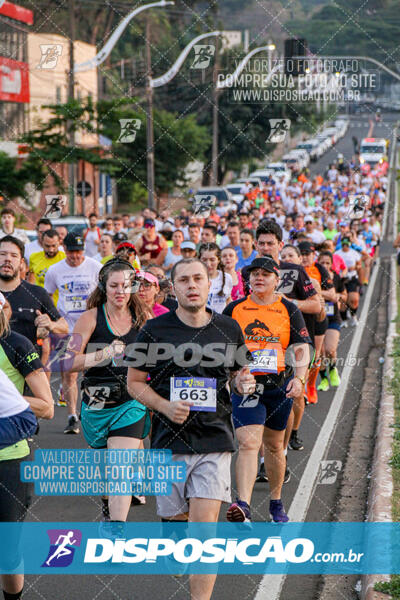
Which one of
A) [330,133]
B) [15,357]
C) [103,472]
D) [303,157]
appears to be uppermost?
[330,133]

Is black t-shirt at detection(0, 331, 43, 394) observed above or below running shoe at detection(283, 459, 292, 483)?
above

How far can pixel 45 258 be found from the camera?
1191 centimetres

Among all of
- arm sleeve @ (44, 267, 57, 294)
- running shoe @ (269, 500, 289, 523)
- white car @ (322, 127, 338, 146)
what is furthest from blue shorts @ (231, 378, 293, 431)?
white car @ (322, 127, 338, 146)

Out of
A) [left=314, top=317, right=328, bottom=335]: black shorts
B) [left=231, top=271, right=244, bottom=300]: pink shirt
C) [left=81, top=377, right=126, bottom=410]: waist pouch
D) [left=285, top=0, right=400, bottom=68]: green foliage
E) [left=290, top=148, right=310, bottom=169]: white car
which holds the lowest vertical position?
[left=314, top=317, right=328, bottom=335]: black shorts

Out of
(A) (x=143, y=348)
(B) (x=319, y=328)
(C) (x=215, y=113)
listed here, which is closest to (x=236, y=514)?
(A) (x=143, y=348)

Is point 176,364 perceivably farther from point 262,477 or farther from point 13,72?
point 13,72

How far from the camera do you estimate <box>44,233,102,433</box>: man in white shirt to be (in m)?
10.6

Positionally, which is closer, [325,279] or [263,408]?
[263,408]

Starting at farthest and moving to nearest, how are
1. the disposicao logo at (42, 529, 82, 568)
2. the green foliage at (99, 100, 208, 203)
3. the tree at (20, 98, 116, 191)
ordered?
1. the green foliage at (99, 100, 208, 203)
2. the tree at (20, 98, 116, 191)
3. the disposicao logo at (42, 529, 82, 568)

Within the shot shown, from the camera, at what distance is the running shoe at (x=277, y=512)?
7.39 m

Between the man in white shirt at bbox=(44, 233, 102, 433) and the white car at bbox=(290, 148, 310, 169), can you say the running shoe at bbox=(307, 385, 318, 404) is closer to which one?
the man in white shirt at bbox=(44, 233, 102, 433)

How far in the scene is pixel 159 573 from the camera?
655 centimetres

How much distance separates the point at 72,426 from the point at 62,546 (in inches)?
140

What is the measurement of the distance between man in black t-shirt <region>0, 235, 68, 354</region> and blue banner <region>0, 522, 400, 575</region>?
1.69m
